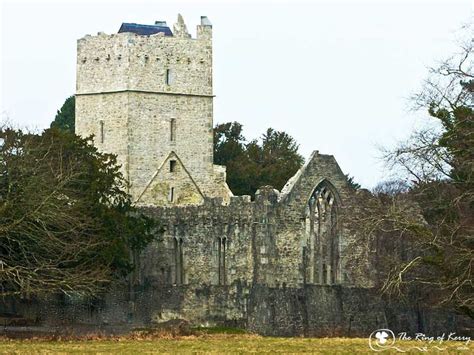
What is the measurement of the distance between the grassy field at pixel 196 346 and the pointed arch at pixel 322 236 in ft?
54.2

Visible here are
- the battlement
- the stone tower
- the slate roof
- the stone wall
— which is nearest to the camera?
the stone wall

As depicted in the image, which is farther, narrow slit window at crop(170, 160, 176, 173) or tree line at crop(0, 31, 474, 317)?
narrow slit window at crop(170, 160, 176, 173)

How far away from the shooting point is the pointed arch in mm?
74125

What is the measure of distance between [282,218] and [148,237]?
521cm

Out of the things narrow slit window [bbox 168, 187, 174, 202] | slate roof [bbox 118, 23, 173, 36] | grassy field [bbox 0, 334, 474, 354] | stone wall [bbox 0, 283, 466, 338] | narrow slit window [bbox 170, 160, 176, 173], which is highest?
slate roof [bbox 118, 23, 173, 36]

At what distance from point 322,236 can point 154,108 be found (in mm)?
13580

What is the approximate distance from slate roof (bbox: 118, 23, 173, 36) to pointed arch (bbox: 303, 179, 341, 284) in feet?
51.7

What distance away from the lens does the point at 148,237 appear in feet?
245

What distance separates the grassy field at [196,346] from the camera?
4938 centimetres

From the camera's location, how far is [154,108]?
85.4 meters

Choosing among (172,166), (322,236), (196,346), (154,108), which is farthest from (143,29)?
(196,346)

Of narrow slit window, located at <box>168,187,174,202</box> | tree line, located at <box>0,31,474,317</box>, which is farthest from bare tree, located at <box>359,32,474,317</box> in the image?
narrow slit window, located at <box>168,187,174,202</box>

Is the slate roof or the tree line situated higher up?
the slate roof

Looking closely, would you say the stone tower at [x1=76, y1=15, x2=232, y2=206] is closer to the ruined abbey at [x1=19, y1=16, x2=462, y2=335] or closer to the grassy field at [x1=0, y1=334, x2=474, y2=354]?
the ruined abbey at [x1=19, y1=16, x2=462, y2=335]
